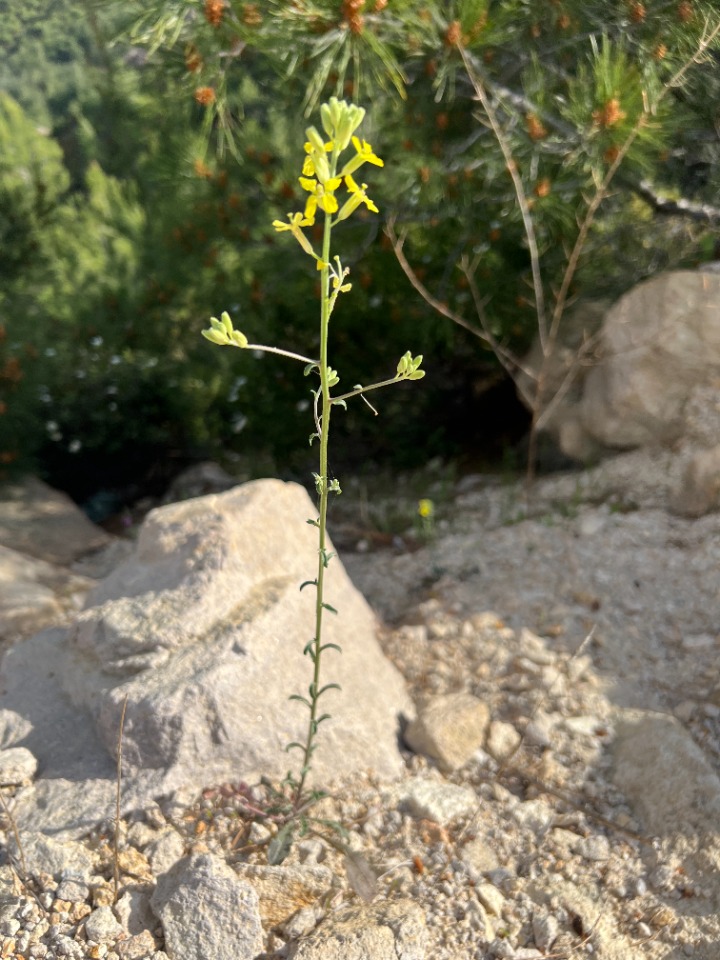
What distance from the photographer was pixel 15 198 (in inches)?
171

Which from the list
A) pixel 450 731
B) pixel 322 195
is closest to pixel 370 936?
pixel 450 731

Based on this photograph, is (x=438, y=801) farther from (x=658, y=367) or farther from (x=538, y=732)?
(x=658, y=367)

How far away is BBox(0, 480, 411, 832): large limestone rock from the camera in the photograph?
1820 millimetres

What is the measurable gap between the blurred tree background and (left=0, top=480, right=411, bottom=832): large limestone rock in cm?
133

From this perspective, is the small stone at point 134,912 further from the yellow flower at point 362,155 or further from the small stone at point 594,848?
the yellow flower at point 362,155

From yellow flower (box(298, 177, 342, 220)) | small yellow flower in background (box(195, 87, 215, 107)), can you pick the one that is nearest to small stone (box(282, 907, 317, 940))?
yellow flower (box(298, 177, 342, 220))

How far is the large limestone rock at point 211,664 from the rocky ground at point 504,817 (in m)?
0.09

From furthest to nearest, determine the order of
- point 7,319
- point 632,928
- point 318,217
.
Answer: point 7,319 < point 318,217 < point 632,928

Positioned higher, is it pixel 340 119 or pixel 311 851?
pixel 340 119

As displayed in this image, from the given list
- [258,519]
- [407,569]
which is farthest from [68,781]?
[407,569]

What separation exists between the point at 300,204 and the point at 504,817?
8.60 ft

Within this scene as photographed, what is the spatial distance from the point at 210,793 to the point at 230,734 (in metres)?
0.13

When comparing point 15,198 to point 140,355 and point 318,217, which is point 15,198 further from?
point 318,217

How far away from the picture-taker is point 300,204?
3.62m
